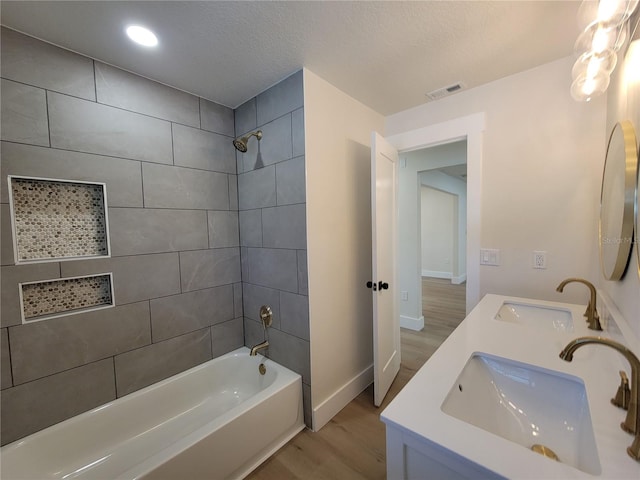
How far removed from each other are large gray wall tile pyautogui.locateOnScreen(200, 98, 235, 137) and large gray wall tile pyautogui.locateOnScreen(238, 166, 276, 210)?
0.39 meters

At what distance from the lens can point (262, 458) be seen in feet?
5.19

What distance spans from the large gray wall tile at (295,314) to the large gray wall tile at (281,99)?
128cm

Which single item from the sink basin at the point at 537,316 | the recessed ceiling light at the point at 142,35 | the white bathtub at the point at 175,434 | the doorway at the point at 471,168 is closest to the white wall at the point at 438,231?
the doorway at the point at 471,168

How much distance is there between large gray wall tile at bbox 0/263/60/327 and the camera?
4.13 ft

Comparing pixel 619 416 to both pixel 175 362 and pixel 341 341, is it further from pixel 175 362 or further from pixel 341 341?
pixel 175 362

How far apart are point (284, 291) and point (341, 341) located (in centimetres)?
61

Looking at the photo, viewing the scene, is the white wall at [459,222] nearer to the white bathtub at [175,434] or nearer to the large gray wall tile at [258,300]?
the large gray wall tile at [258,300]

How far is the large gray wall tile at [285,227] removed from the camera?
173 centimetres

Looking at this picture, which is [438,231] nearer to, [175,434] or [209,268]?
[209,268]

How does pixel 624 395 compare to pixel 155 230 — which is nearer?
pixel 624 395

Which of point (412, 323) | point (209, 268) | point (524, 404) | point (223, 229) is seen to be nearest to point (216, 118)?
point (223, 229)

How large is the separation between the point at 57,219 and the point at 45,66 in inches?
31.2

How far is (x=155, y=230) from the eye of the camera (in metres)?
1.75

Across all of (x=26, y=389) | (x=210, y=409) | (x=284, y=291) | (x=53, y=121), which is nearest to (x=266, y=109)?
(x=53, y=121)
